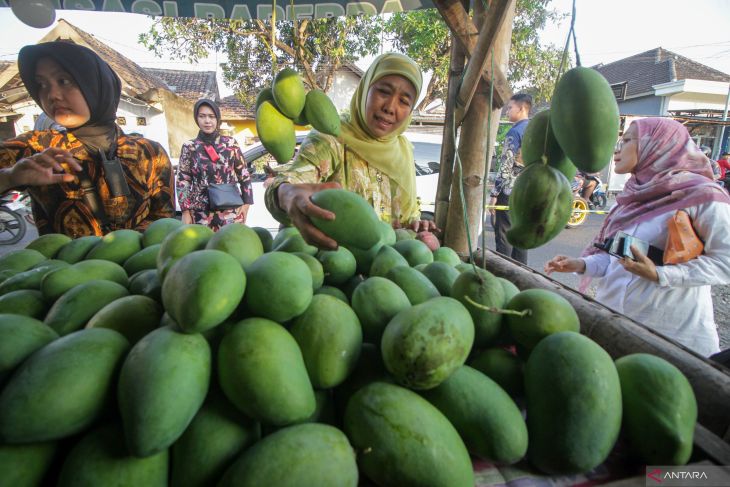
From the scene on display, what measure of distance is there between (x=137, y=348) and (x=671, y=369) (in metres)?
1.18

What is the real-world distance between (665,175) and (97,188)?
3447 mm

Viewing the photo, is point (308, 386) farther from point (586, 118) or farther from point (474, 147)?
point (474, 147)

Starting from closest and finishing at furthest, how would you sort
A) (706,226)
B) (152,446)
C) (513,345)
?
1. (152,446)
2. (513,345)
3. (706,226)

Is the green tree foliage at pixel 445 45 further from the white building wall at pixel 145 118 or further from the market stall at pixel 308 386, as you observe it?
the market stall at pixel 308 386

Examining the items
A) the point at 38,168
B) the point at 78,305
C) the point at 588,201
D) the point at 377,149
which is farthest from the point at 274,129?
the point at 588,201

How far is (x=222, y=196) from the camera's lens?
403 cm

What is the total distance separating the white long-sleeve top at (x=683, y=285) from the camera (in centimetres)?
202

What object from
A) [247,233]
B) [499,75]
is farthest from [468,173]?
[247,233]

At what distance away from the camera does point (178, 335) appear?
31.8 inches

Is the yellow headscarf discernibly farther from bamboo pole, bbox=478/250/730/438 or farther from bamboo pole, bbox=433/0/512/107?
bamboo pole, bbox=478/250/730/438

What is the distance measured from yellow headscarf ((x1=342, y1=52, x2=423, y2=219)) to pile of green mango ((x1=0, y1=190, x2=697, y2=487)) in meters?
1.49

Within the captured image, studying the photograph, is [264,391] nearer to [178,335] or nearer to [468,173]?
[178,335]

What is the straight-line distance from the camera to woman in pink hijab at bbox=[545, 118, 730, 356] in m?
2.04

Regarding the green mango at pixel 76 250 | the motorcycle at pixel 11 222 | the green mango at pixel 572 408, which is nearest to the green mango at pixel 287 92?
the green mango at pixel 76 250
